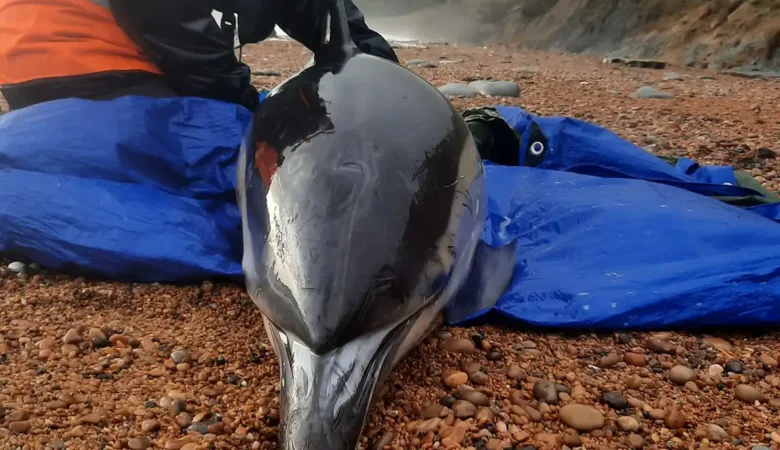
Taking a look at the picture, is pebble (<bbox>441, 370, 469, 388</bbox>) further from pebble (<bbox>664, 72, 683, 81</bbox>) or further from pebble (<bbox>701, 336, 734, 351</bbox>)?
pebble (<bbox>664, 72, 683, 81</bbox>)

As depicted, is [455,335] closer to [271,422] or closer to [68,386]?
[271,422]

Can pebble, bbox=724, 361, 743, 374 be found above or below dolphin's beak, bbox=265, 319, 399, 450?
below

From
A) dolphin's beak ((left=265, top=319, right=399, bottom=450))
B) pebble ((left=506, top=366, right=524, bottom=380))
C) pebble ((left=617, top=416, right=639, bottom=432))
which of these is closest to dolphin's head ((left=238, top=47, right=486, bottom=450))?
dolphin's beak ((left=265, top=319, right=399, bottom=450))

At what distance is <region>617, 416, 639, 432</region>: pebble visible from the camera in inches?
84.3

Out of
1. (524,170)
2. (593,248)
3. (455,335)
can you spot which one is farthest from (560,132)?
(455,335)

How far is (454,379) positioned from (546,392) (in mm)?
307

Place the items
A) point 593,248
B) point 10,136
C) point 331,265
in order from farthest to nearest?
point 10,136, point 593,248, point 331,265

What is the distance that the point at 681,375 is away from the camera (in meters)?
2.45

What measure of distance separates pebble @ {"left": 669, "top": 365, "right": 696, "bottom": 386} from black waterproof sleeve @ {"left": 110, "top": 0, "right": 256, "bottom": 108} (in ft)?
9.59

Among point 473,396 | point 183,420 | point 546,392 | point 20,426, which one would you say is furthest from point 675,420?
point 20,426

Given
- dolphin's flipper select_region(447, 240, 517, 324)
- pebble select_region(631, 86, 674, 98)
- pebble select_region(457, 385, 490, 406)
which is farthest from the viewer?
pebble select_region(631, 86, 674, 98)

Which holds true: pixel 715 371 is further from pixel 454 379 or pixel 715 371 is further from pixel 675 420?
pixel 454 379

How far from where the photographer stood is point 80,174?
3416 millimetres

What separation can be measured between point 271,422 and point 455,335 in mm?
834
